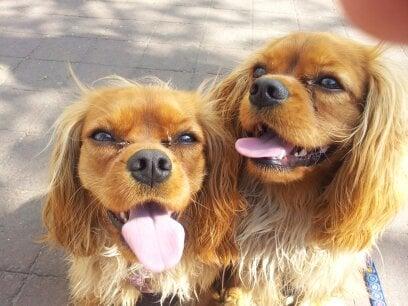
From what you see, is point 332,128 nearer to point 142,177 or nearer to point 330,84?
point 330,84

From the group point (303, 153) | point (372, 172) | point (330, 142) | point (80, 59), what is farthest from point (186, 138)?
point (80, 59)

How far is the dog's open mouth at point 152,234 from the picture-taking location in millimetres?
2213

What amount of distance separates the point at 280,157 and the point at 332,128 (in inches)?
10.9

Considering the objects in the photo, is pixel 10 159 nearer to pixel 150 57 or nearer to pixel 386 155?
pixel 150 57

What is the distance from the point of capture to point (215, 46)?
18.2 ft

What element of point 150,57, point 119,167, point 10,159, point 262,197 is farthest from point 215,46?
point 119,167

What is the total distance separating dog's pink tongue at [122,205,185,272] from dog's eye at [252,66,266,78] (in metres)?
0.87

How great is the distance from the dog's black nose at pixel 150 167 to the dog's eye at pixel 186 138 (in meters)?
0.30

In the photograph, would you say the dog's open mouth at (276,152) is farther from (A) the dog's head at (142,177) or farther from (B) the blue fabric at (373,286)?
(B) the blue fabric at (373,286)

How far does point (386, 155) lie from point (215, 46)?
11.7 ft

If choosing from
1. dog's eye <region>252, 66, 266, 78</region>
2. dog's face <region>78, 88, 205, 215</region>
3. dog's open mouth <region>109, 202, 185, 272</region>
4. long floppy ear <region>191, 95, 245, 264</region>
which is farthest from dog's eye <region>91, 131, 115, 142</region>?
dog's eye <region>252, 66, 266, 78</region>

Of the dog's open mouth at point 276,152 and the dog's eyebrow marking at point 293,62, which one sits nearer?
the dog's open mouth at point 276,152

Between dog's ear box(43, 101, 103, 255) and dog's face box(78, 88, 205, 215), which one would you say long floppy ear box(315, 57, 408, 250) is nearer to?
dog's face box(78, 88, 205, 215)

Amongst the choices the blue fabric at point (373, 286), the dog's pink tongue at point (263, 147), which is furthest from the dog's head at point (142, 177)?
the blue fabric at point (373, 286)
